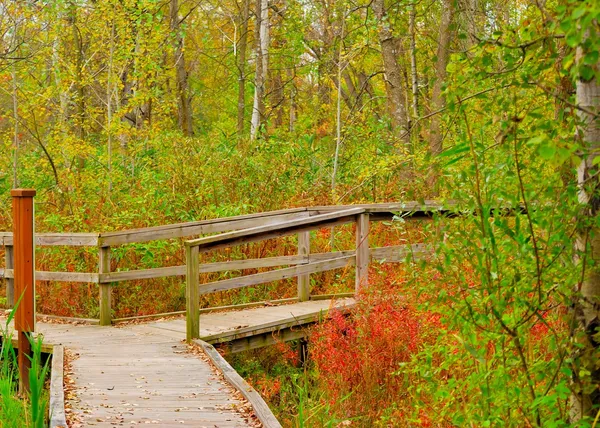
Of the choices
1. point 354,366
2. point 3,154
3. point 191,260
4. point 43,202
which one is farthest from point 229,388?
point 3,154

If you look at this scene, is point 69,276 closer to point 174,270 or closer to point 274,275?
point 174,270

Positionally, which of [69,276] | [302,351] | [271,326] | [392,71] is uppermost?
[392,71]

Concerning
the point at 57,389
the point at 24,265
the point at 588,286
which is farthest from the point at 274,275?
the point at 588,286

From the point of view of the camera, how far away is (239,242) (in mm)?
8547

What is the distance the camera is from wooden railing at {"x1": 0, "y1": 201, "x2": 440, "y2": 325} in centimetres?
896

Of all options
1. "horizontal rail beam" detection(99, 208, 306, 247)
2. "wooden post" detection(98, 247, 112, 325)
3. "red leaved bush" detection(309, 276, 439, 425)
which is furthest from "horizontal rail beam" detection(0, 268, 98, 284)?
"red leaved bush" detection(309, 276, 439, 425)

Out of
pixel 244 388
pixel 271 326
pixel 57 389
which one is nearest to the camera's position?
pixel 57 389

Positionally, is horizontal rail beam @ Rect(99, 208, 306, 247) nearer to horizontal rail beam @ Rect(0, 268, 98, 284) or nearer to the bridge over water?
the bridge over water

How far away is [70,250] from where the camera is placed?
1092 centimetres

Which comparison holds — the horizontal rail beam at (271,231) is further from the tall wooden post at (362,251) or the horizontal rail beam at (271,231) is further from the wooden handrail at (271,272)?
the tall wooden post at (362,251)

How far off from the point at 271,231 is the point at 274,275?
66 cm

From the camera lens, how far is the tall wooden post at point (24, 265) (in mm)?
7266

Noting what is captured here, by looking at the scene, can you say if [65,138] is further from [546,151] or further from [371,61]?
[371,61]

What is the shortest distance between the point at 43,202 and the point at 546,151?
400 inches
